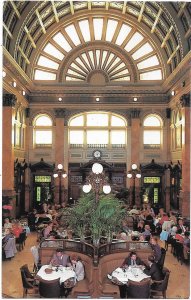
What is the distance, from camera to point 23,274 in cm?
882

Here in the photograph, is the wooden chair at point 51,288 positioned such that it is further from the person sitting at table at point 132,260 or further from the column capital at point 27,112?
the column capital at point 27,112

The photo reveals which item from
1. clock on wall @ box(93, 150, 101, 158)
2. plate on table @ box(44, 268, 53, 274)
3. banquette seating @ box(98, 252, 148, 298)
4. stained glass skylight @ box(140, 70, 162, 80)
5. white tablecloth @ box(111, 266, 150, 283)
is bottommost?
banquette seating @ box(98, 252, 148, 298)

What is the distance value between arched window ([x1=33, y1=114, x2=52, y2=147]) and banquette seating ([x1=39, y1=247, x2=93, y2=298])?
14.4m

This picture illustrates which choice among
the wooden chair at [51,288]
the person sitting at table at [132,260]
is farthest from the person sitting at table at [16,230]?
the wooden chair at [51,288]

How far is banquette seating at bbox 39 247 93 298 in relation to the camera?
9.15 metres

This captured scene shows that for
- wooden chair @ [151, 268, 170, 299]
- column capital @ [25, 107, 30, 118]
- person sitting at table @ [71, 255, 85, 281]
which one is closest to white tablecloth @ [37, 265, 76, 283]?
person sitting at table @ [71, 255, 85, 281]

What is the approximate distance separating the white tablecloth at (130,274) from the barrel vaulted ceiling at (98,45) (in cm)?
1434

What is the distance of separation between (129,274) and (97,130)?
54.2ft

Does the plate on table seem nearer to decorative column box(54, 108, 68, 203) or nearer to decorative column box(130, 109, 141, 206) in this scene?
decorative column box(54, 108, 68, 203)

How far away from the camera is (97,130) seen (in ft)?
81.8

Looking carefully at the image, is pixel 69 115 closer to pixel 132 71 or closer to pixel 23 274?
pixel 132 71

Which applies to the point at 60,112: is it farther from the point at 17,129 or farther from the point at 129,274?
the point at 129,274

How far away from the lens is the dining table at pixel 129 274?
878cm

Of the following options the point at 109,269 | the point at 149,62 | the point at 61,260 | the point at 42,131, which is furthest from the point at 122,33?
the point at 61,260
